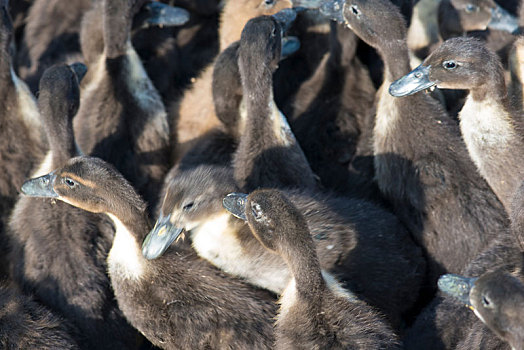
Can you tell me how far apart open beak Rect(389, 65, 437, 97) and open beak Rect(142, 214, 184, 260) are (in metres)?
1.65

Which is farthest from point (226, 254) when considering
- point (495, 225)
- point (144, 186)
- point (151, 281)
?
point (495, 225)

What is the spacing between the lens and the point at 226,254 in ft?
16.1

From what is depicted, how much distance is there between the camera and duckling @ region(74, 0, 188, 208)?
19.4ft

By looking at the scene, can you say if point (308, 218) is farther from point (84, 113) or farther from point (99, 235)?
point (84, 113)

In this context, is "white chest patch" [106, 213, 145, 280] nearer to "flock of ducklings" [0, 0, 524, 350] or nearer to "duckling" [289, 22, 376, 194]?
"flock of ducklings" [0, 0, 524, 350]

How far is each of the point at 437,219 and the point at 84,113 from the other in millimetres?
2834

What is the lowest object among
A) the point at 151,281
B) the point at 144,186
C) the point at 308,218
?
the point at 144,186

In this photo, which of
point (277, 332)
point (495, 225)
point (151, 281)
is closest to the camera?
point (277, 332)

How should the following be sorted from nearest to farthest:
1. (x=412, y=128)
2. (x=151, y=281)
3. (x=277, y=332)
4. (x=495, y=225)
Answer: (x=277, y=332)
(x=151, y=281)
(x=495, y=225)
(x=412, y=128)

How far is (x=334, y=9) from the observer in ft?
19.4

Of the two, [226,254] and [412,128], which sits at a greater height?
[412,128]

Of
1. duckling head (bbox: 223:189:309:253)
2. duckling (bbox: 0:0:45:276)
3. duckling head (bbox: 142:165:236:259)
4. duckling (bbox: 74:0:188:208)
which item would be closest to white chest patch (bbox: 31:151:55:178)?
duckling (bbox: 0:0:45:276)

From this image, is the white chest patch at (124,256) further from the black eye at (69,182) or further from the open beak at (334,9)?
the open beak at (334,9)

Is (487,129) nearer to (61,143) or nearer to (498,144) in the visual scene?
(498,144)
